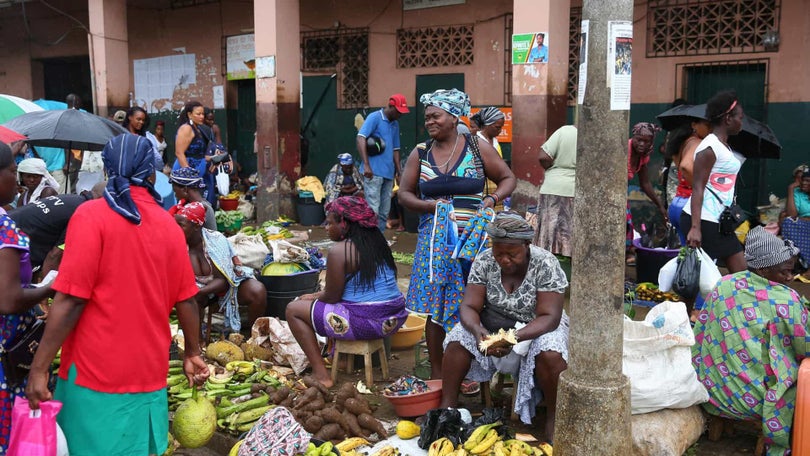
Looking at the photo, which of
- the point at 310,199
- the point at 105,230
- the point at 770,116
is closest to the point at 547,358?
the point at 105,230

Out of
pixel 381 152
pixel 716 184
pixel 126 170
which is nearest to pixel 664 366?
pixel 716 184

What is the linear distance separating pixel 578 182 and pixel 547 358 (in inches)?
45.8

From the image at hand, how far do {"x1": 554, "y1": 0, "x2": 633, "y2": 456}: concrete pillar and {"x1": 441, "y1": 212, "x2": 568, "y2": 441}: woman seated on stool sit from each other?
547 millimetres

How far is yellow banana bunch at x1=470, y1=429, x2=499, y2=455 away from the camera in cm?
418

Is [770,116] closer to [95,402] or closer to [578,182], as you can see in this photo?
[578,182]

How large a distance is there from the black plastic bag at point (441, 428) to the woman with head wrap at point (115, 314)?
60.8 inches

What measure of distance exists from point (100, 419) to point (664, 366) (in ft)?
10.0

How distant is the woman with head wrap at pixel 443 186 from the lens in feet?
17.0

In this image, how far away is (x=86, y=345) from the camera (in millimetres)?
3293

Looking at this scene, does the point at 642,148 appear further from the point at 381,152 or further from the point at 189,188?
the point at 189,188

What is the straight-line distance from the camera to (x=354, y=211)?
535 centimetres

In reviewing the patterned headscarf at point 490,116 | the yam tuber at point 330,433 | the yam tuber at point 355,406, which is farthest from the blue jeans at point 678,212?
the yam tuber at point 330,433

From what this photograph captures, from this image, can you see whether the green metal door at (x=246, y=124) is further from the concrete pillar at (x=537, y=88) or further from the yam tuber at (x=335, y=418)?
the yam tuber at (x=335, y=418)

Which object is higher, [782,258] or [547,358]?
[782,258]
